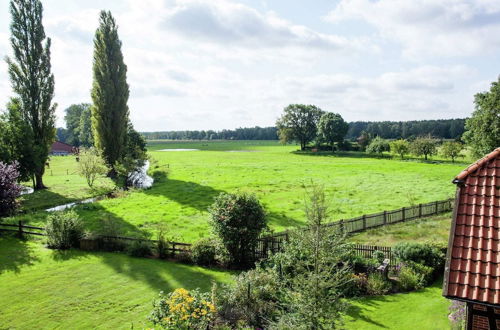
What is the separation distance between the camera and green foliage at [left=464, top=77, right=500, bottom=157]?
153 ft

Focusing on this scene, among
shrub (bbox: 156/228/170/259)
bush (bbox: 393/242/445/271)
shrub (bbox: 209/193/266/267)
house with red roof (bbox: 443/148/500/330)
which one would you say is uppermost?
house with red roof (bbox: 443/148/500/330)

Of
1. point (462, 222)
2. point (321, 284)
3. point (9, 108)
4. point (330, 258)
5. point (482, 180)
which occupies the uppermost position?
point (9, 108)

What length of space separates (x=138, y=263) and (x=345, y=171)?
4431 centimetres

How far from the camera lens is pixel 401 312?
13219 mm

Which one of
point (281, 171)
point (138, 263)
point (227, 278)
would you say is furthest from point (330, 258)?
point (281, 171)

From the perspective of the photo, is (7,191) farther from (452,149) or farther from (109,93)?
(452,149)

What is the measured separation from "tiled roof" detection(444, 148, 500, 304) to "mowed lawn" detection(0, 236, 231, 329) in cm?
1041

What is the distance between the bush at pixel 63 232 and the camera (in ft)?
66.0

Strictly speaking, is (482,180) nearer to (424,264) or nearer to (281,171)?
(424,264)

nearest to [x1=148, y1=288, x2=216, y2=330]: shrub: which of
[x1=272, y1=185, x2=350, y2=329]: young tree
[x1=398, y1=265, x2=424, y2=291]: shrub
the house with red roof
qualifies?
[x1=272, y1=185, x2=350, y2=329]: young tree

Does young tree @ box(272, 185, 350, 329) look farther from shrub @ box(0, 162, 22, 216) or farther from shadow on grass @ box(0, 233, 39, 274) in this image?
shrub @ box(0, 162, 22, 216)

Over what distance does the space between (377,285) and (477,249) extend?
9060mm

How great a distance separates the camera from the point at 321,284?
29.2 feet

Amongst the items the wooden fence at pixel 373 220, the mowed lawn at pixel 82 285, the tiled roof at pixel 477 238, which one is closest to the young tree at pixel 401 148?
the wooden fence at pixel 373 220
